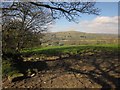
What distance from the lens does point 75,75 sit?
8.72m

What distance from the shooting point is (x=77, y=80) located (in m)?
8.21

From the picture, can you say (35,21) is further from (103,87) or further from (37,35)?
(103,87)

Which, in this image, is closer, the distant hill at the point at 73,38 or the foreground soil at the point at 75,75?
the foreground soil at the point at 75,75

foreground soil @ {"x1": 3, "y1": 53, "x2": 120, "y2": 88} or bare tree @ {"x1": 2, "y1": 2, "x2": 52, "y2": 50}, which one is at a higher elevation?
bare tree @ {"x1": 2, "y1": 2, "x2": 52, "y2": 50}

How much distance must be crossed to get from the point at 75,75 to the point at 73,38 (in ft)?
25.8

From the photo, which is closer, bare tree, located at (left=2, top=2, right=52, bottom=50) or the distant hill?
bare tree, located at (left=2, top=2, right=52, bottom=50)

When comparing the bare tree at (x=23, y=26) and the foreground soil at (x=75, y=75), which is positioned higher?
the bare tree at (x=23, y=26)

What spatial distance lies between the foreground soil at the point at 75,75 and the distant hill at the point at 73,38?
3523 millimetres

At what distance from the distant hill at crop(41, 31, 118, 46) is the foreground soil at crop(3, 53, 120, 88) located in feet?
11.6

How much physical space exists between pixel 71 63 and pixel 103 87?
3074mm

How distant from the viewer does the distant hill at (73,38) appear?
14.1 meters

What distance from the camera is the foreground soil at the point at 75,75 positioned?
7965 millimetres

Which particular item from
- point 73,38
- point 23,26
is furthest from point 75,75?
point 73,38

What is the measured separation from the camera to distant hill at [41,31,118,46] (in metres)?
14.1
